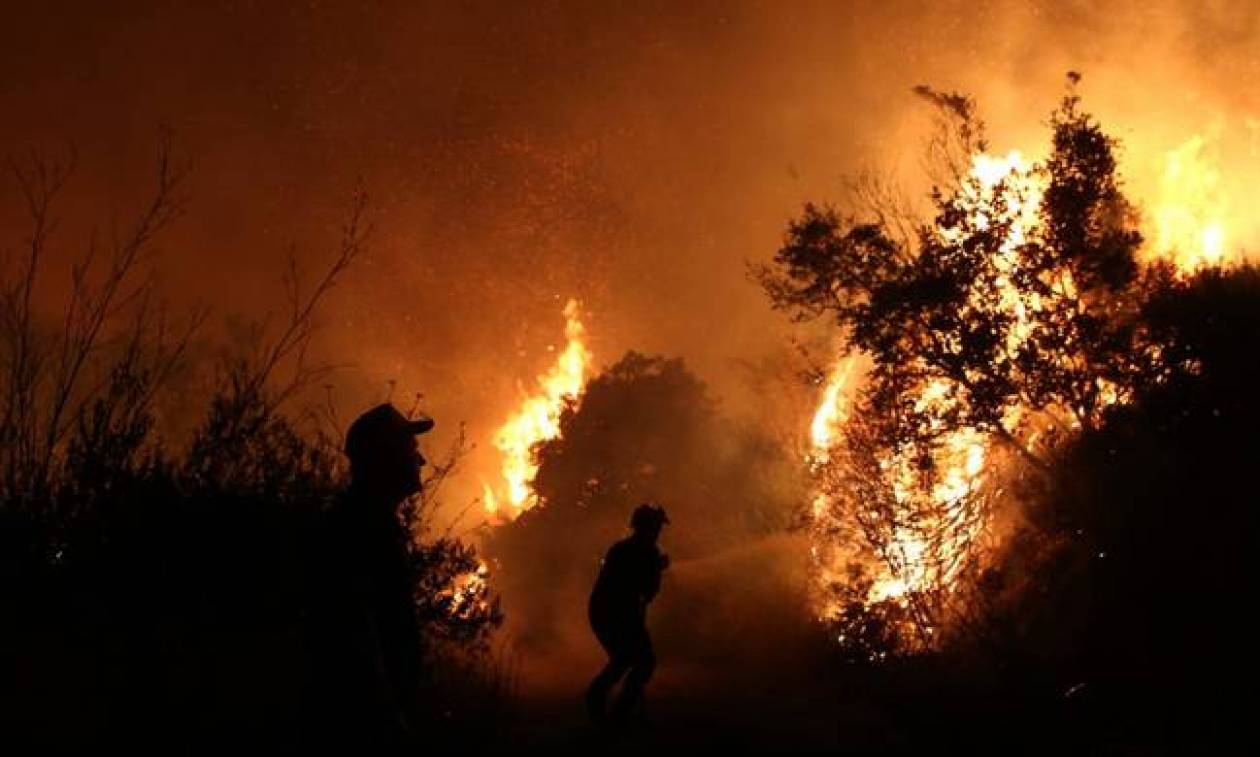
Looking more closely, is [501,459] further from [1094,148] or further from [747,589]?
[1094,148]

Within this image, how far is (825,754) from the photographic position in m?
8.58

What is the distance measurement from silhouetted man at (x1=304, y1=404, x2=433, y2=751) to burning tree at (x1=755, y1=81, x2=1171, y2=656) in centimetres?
1178

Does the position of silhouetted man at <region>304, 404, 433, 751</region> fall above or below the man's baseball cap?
below

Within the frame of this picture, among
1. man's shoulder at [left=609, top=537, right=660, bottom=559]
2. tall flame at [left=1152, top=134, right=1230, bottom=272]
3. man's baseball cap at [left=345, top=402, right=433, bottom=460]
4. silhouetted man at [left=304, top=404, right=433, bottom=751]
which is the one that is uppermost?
tall flame at [left=1152, top=134, right=1230, bottom=272]

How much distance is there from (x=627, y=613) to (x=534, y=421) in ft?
133

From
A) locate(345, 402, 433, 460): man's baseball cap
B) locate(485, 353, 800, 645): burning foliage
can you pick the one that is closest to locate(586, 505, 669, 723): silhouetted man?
locate(345, 402, 433, 460): man's baseball cap

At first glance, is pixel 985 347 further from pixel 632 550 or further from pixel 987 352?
pixel 632 550

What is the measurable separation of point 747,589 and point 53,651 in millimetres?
19716

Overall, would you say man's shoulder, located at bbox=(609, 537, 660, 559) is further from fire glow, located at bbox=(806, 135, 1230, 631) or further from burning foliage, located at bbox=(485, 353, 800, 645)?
Result: burning foliage, located at bbox=(485, 353, 800, 645)

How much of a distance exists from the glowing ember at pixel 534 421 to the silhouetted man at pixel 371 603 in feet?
129

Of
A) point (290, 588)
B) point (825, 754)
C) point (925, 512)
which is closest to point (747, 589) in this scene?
point (925, 512)

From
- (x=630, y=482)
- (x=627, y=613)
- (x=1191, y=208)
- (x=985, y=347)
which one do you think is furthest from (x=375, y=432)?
(x=630, y=482)

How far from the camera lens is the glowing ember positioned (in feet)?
147

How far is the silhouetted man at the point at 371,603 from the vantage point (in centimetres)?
342
